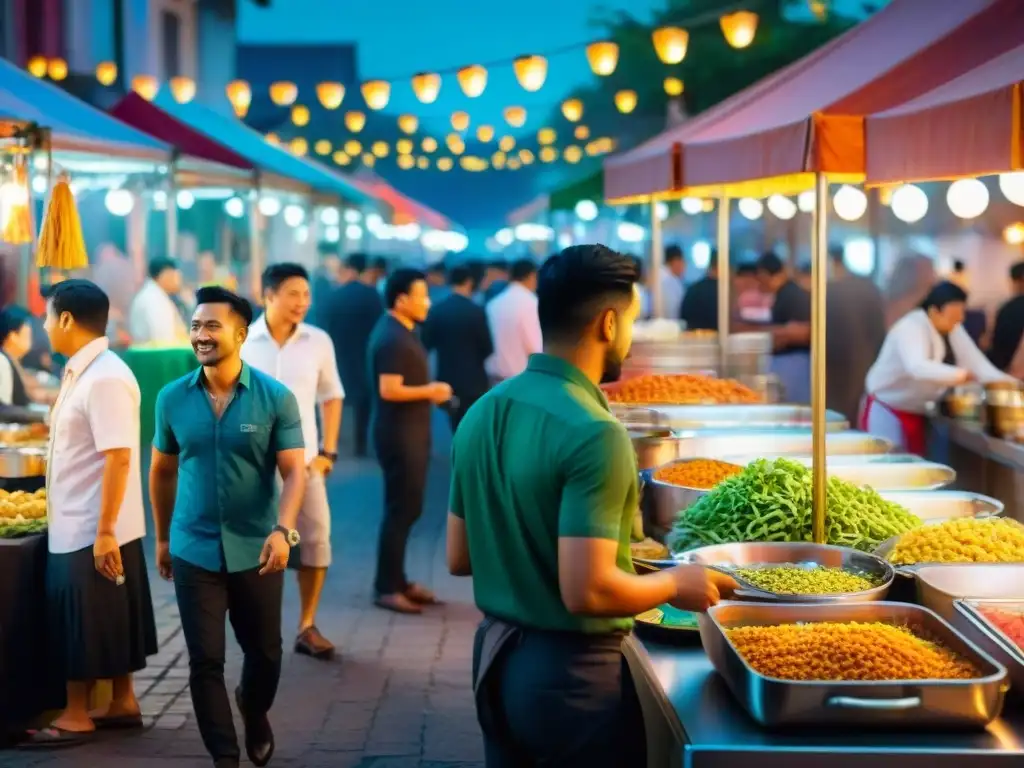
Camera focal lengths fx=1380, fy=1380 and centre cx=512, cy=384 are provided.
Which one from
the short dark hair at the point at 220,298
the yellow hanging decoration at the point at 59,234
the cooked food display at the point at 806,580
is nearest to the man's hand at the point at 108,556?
the short dark hair at the point at 220,298

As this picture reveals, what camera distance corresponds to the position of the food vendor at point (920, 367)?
8.83 meters

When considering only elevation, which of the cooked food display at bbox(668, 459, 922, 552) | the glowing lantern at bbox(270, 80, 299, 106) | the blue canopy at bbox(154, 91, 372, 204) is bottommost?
the cooked food display at bbox(668, 459, 922, 552)

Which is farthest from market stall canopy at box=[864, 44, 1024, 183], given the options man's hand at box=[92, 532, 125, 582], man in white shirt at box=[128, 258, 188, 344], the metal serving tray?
man in white shirt at box=[128, 258, 188, 344]

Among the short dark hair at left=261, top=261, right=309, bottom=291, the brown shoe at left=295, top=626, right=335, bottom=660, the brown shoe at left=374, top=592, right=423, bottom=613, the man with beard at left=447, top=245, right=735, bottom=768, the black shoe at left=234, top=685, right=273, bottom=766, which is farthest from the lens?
the brown shoe at left=374, top=592, right=423, bottom=613

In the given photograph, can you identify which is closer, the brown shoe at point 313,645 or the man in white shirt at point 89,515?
the man in white shirt at point 89,515

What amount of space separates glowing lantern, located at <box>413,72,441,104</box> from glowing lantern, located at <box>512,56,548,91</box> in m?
1.23

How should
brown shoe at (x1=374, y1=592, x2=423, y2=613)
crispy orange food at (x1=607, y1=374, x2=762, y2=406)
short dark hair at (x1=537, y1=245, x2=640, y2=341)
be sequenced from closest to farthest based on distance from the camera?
short dark hair at (x1=537, y1=245, x2=640, y2=341) → brown shoe at (x1=374, y1=592, x2=423, y2=613) → crispy orange food at (x1=607, y1=374, x2=762, y2=406)

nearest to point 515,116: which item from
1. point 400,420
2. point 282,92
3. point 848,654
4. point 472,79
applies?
point 282,92

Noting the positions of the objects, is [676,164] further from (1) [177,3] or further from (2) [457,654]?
(1) [177,3]

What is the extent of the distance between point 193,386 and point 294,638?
8.92 feet

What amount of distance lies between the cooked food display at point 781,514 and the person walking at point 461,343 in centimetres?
684

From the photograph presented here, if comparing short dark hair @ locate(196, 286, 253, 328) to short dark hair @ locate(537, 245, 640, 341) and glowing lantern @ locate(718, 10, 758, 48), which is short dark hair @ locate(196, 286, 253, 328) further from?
glowing lantern @ locate(718, 10, 758, 48)

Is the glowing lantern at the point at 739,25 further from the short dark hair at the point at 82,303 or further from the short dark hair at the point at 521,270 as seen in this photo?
the short dark hair at the point at 82,303

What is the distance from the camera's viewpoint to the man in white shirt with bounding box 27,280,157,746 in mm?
5348
